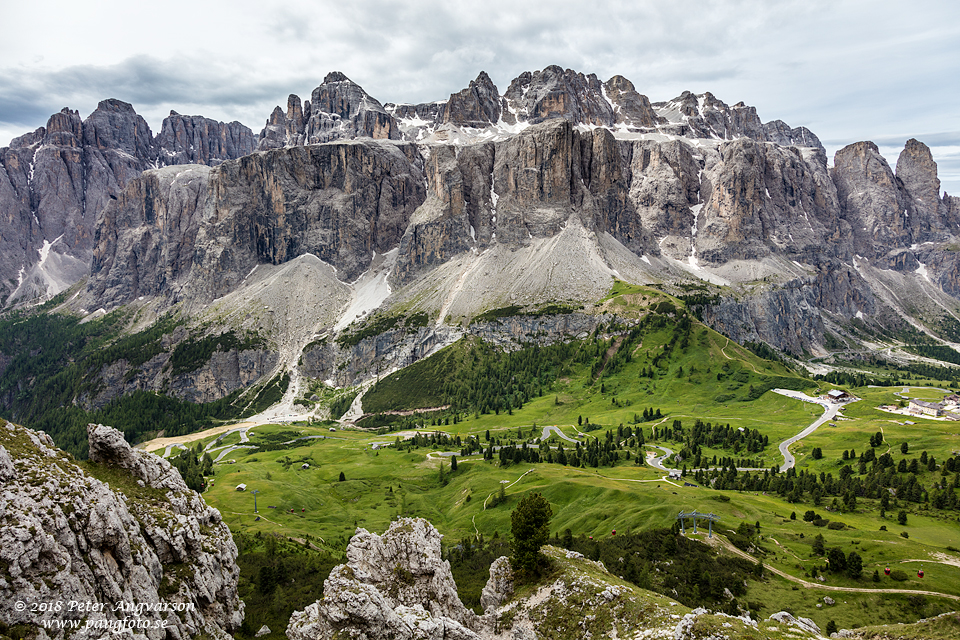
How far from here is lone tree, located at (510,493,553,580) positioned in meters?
48.7

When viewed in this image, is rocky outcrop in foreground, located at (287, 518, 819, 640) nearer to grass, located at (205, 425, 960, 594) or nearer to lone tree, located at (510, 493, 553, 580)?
lone tree, located at (510, 493, 553, 580)

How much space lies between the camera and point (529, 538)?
4897 cm

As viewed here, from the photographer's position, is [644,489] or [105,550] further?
[644,489]

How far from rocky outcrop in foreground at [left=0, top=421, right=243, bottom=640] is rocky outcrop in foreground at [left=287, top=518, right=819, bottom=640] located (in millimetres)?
7210

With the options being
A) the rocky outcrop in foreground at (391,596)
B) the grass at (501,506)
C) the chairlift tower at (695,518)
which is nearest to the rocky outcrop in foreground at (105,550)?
the rocky outcrop in foreground at (391,596)

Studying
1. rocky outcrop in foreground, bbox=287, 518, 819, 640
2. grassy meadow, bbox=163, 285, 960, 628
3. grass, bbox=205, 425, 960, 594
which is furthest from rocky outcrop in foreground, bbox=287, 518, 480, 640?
grass, bbox=205, 425, 960, 594

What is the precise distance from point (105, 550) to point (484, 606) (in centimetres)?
3230

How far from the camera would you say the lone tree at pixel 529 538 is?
4869 cm

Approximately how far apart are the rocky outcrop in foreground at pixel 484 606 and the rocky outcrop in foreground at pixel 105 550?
721 cm

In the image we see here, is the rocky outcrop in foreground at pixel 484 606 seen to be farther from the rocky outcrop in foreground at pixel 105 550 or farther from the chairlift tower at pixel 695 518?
the chairlift tower at pixel 695 518

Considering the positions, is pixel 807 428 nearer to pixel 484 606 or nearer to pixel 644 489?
pixel 644 489

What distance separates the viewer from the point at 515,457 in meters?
133

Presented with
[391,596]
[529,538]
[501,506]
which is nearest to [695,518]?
[529,538]

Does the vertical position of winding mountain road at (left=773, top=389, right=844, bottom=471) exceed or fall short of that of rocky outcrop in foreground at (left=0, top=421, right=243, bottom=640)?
it falls short
